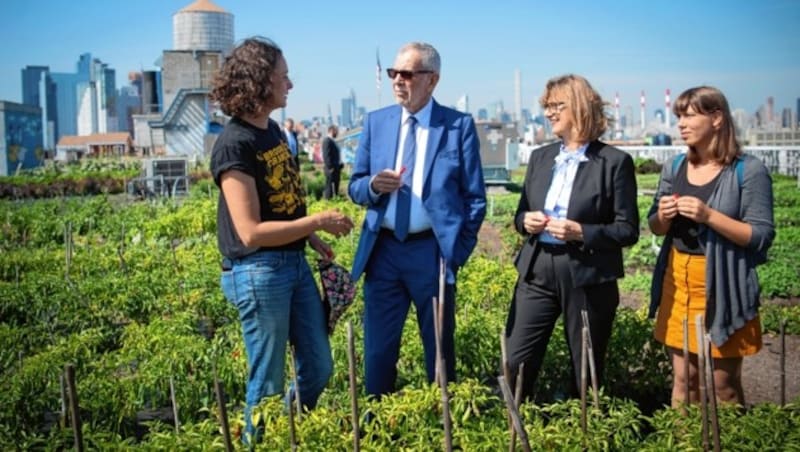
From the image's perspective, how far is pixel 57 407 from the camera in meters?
4.29

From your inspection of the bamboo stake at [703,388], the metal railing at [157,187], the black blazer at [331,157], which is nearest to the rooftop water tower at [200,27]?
the metal railing at [157,187]

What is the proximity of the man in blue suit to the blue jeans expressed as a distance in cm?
38

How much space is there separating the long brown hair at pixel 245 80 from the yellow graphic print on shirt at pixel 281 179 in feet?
0.66

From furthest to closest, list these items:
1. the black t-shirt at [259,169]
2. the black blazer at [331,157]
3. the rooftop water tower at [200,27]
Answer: the rooftop water tower at [200,27] → the black blazer at [331,157] → the black t-shirt at [259,169]

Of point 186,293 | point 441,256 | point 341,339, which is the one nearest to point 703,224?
point 441,256

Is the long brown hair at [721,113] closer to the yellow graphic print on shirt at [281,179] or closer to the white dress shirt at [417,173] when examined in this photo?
the white dress shirt at [417,173]

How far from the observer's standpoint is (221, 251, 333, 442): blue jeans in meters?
3.39

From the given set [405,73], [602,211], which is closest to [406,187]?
[405,73]

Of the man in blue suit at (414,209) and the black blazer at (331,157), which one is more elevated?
the black blazer at (331,157)

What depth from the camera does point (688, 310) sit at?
147 inches

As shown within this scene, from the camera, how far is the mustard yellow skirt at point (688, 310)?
3643mm

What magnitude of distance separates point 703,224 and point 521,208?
33.8 inches

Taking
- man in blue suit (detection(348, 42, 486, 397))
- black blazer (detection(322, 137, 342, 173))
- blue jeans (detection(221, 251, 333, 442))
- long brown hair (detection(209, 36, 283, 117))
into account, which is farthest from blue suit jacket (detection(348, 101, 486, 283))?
black blazer (detection(322, 137, 342, 173))

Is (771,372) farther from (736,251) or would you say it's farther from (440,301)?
(440,301)
